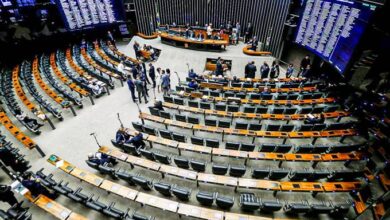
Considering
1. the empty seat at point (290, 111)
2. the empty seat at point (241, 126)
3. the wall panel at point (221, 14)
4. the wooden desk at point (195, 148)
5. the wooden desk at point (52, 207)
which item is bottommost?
the wooden desk at point (52, 207)

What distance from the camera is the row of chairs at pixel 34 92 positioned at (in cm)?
1002

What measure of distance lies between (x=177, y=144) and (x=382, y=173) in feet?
23.3

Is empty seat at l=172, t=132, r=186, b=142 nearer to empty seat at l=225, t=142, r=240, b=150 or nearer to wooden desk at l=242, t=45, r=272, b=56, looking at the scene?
empty seat at l=225, t=142, r=240, b=150

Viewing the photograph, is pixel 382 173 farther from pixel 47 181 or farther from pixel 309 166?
pixel 47 181

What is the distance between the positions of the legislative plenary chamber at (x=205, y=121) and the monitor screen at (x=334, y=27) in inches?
2.3

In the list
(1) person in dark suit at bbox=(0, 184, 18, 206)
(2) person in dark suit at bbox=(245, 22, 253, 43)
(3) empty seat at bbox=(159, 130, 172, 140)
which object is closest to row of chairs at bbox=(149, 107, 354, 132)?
(3) empty seat at bbox=(159, 130, 172, 140)

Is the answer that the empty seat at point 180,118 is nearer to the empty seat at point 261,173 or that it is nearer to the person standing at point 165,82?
the person standing at point 165,82

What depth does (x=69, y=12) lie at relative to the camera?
1516 centimetres

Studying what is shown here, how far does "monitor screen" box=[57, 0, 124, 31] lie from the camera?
15055mm

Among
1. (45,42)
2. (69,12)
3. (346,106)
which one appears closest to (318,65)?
(346,106)

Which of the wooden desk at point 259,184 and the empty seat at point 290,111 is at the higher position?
the empty seat at point 290,111

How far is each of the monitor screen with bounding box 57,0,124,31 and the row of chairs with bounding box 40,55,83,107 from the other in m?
3.41

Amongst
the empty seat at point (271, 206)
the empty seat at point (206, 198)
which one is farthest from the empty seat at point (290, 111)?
the empty seat at point (206, 198)

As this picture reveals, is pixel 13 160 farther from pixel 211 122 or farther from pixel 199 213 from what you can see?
pixel 211 122
